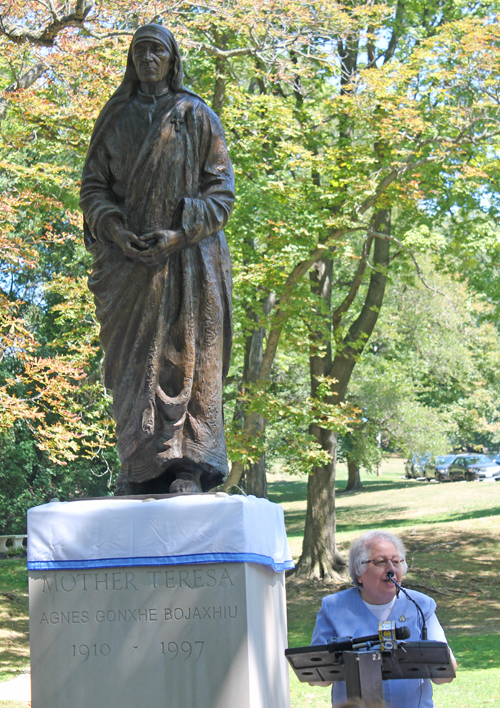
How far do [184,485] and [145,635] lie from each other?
0.74 m

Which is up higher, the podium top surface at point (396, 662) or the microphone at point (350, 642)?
the microphone at point (350, 642)

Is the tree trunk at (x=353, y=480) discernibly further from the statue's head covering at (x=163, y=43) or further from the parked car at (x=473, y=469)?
the statue's head covering at (x=163, y=43)

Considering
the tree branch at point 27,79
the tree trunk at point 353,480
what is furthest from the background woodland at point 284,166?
the tree trunk at point 353,480

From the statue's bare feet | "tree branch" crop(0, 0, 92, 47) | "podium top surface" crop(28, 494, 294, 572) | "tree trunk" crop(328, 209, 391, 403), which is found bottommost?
"podium top surface" crop(28, 494, 294, 572)

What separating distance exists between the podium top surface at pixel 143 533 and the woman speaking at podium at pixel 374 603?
43 cm

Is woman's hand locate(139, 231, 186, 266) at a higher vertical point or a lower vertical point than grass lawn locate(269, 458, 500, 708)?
higher

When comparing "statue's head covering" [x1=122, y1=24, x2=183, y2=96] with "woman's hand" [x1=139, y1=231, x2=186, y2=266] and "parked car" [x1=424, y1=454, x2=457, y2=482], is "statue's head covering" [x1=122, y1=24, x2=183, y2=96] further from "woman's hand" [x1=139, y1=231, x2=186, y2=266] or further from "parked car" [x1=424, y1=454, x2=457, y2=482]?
"parked car" [x1=424, y1=454, x2=457, y2=482]

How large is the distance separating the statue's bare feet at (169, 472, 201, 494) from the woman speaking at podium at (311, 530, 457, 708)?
2.63 feet

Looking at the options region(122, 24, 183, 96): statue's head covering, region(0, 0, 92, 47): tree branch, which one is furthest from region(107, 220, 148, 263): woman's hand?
region(0, 0, 92, 47): tree branch

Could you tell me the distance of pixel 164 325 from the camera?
4406 millimetres

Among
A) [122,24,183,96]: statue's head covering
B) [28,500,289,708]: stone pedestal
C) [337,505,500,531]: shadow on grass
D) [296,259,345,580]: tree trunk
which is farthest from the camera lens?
[337,505,500,531]: shadow on grass

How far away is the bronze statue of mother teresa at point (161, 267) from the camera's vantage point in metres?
4.33

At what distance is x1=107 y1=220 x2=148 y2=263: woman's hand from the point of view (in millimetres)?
4341

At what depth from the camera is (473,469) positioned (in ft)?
122
